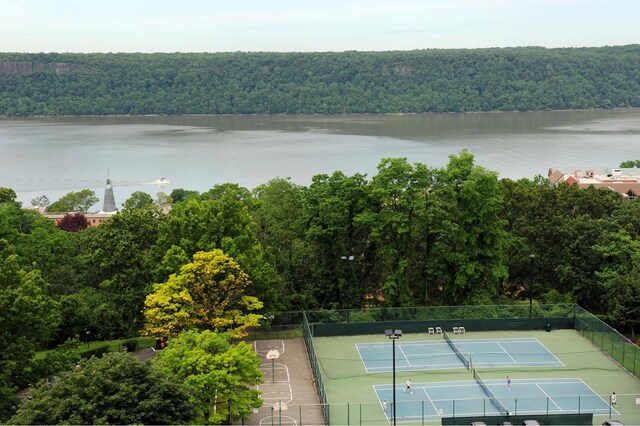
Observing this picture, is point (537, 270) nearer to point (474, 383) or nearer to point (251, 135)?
point (474, 383)

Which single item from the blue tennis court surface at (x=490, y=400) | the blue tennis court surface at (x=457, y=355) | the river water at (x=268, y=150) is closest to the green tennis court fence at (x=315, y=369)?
the blue tennis court surface at (x=490, y=400)

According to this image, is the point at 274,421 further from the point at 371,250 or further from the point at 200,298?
the point at 371,250

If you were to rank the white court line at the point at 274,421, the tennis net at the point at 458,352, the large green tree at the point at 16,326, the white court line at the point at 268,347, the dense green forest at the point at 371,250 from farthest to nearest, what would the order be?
1. the dense green forest at the point at 371,250
2. the white court line at the point at 268,347
3. the tennis net at the point at 458,352
4. the white court line at the point at 274,421
5. the large green tree at the point at 16,326

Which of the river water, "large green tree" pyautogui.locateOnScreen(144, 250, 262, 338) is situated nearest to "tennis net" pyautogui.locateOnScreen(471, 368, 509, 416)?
"large green tree" pyautogui.locateOnScreen(144, 250, 262, 338)

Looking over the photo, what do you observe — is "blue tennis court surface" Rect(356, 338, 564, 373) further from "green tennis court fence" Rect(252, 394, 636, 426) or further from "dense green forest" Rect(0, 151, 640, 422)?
"green tennis court fence" Rect(252, 394, 636, 426)

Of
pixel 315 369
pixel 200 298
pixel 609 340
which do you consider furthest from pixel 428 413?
pixel 609 340

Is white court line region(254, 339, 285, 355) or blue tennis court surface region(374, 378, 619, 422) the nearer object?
blue tennis court surface region(374, 378, 619, 422)

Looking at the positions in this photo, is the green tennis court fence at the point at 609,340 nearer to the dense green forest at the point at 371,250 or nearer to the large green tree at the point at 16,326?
the dense green forest at the point at 371,250

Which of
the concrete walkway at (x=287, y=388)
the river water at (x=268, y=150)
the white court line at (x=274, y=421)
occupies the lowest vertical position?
the river water at (x=268, y=150)
